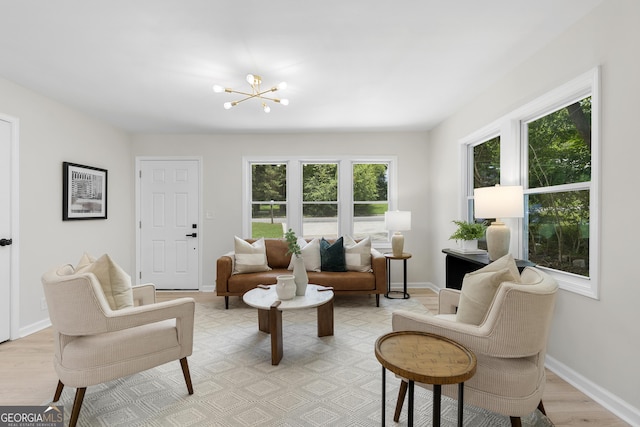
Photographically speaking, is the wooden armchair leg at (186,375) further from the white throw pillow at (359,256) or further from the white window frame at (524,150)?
the white window frame at (524,150)

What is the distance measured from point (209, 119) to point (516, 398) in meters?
4.30

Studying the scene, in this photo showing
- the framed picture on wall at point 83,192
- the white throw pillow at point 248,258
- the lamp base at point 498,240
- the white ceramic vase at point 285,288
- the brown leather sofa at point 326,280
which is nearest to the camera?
the lamp base at point 498,240

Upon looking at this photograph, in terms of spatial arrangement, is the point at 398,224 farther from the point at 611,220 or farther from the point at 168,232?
the point at 168,232

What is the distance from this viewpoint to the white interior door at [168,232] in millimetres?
5199

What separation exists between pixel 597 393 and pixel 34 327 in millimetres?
A: 4851

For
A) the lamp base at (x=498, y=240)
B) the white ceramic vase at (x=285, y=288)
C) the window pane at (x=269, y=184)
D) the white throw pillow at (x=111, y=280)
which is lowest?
the white ceramic vase at (x=285, y=288)

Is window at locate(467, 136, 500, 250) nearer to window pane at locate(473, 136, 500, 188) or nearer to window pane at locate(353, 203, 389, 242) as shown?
window pane at locate(473, 136, 500, 188)

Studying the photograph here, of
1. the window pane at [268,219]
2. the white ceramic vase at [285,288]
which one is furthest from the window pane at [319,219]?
the white ceramic vase at [285,288]

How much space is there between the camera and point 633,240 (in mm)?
1888

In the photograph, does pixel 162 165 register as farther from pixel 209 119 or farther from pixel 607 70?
pixel 607 70

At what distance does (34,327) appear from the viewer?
3.44 meters

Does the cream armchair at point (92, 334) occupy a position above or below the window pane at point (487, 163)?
below

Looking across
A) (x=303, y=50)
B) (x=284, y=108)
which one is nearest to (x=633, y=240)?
(x=303, y=50)

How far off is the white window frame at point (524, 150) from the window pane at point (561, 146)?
0.06m
